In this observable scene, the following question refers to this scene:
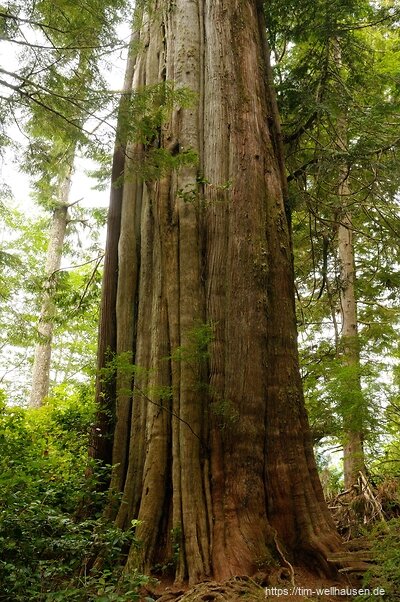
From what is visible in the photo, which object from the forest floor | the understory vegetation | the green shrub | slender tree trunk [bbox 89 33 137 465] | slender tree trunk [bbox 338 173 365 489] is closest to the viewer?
the green shrub

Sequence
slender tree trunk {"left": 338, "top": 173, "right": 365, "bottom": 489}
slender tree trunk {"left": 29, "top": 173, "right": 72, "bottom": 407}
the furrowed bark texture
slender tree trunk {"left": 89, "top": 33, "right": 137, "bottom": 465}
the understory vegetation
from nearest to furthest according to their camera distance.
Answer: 1. the understory vegetation
2. the furrowed bark texture
3. slender tree trunk {"left": 89, "top": 33, "right": 137, "bottom": 465}
4. slender tree trunk {"left": 338, "top": 173, "right": 365, "bottom": 489}
5. slender tree trunk {"left": 29, "top": 173, "right": 72, "bottom": 407}

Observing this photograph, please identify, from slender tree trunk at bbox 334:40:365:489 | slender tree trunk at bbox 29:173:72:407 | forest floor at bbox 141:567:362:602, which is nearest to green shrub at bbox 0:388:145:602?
forest floor at bbox 141:567:362:602

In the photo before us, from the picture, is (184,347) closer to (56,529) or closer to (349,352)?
(56,529)

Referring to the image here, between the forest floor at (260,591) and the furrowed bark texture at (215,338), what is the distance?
0.19m

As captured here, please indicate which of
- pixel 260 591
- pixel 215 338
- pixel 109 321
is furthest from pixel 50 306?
pixel 260 591

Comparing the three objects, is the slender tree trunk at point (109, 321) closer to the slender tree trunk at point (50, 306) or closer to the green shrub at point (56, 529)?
the green shrub at point (56, 529)

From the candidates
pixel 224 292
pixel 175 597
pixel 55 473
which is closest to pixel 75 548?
pixel 175 597

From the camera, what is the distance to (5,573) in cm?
278

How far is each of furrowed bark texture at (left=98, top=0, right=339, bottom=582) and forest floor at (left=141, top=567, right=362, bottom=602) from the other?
0.19 metres

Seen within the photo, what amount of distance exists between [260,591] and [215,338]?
6.70ft

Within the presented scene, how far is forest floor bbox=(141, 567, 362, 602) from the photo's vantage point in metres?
3.18

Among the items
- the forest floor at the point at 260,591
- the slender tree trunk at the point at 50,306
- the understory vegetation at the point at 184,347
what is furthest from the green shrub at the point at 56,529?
the slender tree trunk at the point at 50,306

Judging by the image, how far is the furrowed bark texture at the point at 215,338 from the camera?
3.90 metres

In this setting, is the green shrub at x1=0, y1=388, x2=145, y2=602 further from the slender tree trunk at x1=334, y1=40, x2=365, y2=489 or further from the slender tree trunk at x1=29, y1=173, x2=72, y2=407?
the slender tree trunk at x1=29, y1=173, x2=72, y2=407
